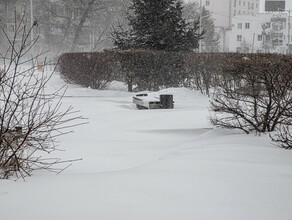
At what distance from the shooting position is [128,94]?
694 inches

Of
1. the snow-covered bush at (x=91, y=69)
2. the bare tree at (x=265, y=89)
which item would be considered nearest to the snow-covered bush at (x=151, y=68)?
the snow-covered bush at (x=91, y=69)

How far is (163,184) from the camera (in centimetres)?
420

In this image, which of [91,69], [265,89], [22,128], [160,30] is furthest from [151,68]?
[22,128]

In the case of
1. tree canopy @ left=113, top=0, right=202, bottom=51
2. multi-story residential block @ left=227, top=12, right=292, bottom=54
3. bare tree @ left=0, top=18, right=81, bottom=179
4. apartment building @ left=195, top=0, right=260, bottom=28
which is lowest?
bare tree @ left=0, top=18, right=81, bottom=179

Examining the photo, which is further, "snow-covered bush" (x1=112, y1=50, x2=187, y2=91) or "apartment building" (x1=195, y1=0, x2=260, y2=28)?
"apartment building" (x1=195, y1=0, x2=260, y2=28)

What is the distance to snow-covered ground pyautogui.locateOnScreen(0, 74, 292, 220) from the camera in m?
3.43

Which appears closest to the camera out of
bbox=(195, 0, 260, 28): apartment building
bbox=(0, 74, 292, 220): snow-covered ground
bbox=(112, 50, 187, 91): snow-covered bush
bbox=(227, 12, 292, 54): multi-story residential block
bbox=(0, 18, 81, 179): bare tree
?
bbox=(0, 74, 292, 220): snow-covered ground

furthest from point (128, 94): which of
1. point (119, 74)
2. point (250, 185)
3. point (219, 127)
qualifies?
point (250, 185)

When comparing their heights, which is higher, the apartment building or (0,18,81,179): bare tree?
the apartment building

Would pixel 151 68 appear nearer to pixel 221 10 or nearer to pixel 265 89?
pixel 265 89

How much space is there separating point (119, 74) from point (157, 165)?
13679mm

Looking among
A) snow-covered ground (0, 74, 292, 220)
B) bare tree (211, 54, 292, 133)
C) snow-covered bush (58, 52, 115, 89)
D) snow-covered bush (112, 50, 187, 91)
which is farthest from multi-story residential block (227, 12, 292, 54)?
snow-covered ground (0, 74, 292, 220)

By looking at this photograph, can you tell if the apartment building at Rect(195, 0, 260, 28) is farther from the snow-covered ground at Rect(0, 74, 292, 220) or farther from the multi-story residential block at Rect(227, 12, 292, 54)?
the snow-covered ground at Rect(0, 74, 292, 220)

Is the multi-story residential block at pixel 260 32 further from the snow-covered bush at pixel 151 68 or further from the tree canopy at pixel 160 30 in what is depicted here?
the snow-covered bush at pixel 151 68
